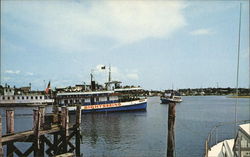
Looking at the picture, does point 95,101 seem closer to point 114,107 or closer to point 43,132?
point 114,107

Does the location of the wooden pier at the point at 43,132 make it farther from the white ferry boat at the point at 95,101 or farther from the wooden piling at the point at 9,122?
the white ferry boat at the point at 95,101

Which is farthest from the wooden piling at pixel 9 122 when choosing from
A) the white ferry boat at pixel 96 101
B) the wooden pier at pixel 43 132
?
the white ferry boat at pixel 96 101

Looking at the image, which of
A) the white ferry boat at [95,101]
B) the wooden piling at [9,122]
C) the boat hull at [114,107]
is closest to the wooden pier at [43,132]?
the wooden piling at [9,122]

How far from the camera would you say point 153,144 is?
2338 centimetres

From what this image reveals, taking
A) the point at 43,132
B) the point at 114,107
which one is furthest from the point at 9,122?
the point at 114,107

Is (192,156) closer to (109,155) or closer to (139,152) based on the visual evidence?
(139,152)

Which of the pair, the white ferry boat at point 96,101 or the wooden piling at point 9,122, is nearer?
the wooden piling at point 9,122

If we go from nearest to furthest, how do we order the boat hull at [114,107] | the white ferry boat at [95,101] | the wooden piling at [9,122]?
1. the wooden piling at [9,122]
2. the boat hull at [114,107]
3. the white ferry boat at [95,101]

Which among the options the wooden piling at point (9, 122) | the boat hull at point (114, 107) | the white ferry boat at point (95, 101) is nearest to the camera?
the wooden piling at point (9, 122)

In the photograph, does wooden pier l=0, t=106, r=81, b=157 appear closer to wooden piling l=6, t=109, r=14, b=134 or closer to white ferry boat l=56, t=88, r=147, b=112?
wooden piling l=6, t=109, r=14, b=134

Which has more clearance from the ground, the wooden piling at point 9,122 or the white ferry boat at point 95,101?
the wooden piling at point 9,122

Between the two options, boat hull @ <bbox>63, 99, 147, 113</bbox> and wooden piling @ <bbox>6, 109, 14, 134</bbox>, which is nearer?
wooden piling @ <bbox>6, 109, 14, 134</bbox>

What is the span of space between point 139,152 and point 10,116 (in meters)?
11.5

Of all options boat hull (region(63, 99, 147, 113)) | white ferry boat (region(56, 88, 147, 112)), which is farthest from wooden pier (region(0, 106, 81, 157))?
white ferry boat (region(56, 88, 147, 112))
